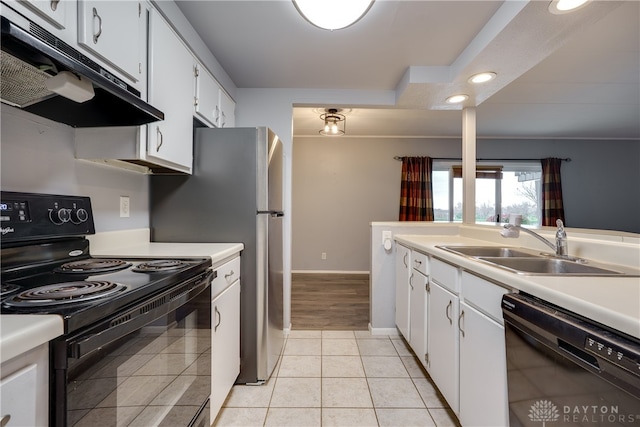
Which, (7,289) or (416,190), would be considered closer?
(7,289)

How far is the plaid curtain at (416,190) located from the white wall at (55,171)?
4283 mm

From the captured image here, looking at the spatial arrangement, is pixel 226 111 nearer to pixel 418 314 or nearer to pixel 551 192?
pixel 418 314

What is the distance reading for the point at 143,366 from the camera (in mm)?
925

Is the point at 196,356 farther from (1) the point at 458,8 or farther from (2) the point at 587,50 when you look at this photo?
(2) the point at 587,50

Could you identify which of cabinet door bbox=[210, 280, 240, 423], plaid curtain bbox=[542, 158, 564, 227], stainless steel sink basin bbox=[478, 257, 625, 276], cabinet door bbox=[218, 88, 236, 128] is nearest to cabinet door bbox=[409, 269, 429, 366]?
stainless steel sink basin bbox=[478, 257, 625, 276]

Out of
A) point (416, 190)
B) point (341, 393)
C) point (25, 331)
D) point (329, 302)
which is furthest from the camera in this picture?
point (416, 190)

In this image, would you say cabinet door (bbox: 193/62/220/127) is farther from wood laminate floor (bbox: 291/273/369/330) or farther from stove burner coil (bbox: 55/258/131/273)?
wood laminate floor (bbox: 291/273/369/330)

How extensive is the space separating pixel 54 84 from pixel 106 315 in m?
0.72

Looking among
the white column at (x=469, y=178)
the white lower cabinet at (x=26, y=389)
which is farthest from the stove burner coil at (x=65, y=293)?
the white column at (x=469, y=178)

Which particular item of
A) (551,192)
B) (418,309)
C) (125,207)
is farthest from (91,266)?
(551,192)

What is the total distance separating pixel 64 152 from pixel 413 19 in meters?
1.97

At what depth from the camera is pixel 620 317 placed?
662mm

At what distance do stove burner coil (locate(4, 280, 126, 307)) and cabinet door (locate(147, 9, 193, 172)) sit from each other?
0.73m

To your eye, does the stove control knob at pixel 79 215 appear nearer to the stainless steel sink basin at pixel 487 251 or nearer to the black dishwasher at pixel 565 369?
the black dishwasher at pixel 565 369
